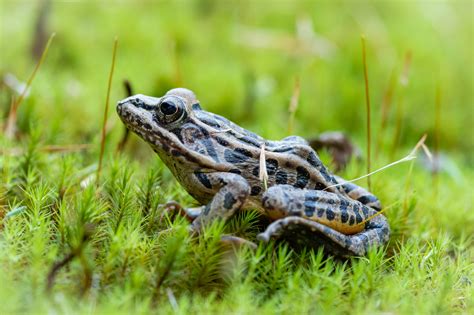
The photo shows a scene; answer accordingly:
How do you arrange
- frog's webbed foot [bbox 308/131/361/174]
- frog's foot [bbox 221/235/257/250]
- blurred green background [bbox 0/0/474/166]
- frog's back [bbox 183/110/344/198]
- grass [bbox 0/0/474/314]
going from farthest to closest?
blurred green background [bbox 0/0/474/166], frog's webbed foot [bbox 308/131/361/174], frog's back [bbox 183/110/344/198], frog's foot [bbox 221/235/257/250], grass [bbox 0/0/474/314]

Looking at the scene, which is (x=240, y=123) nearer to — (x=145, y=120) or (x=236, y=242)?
(x=145, y=120)

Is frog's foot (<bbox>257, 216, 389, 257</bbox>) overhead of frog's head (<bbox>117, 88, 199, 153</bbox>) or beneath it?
beneath

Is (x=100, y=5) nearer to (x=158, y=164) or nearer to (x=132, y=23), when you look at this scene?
(x=132, y=23)

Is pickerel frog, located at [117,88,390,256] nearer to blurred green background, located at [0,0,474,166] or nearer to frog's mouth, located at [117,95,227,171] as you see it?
frog's mouth, located at [117,95,227,171]

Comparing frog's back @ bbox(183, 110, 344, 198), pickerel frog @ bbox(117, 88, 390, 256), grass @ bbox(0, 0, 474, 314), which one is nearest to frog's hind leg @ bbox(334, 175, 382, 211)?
pickerel frog @ bbox(117, 88, 390, 256)

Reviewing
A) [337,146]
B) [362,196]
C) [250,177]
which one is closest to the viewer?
[250,177]

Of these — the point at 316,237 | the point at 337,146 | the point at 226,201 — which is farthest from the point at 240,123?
the point at 316,237
